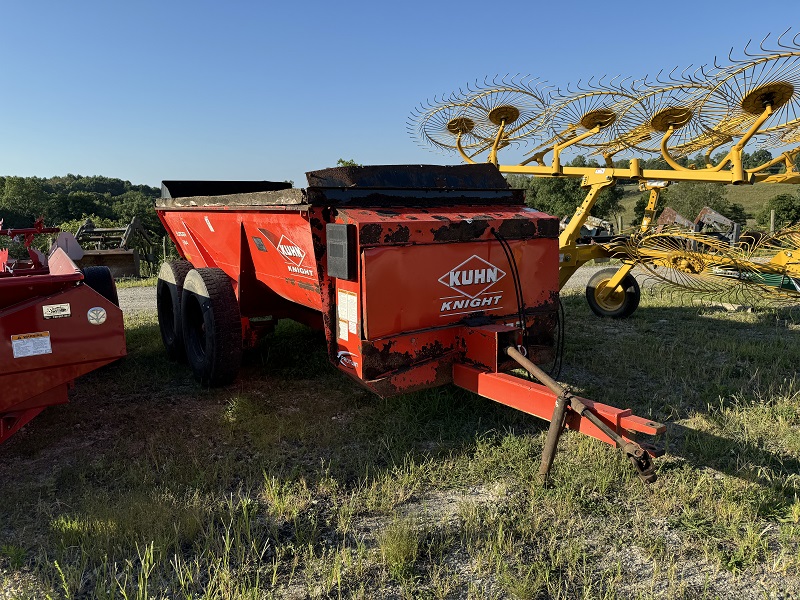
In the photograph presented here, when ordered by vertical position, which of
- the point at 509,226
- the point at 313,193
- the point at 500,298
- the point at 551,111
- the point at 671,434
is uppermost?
the point at 551,111

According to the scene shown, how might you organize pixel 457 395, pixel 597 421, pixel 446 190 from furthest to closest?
pixel 457 395 → pixel 446 190 → pixel 597 421

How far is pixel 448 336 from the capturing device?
139 inches

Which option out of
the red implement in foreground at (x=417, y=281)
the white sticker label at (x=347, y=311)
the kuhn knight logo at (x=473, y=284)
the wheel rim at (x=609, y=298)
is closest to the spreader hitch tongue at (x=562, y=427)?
the red implement in foreground at (x=417, y=281)

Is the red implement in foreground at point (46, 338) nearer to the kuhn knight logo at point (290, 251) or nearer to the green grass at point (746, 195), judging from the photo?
the kuhn knight logo at point (290, 251)

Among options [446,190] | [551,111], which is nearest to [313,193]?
[446,190]

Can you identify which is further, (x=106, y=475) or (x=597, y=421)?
(x=106, y=475)

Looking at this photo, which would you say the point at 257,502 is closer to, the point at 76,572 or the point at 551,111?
the point at 76,572

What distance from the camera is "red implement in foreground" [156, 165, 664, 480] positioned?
316cm

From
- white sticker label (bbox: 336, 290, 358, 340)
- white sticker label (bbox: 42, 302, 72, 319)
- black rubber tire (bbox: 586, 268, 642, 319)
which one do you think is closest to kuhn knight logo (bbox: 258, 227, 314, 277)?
white sticker label (bbox: 336, 290, 358, 340)

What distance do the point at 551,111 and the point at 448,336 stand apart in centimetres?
435

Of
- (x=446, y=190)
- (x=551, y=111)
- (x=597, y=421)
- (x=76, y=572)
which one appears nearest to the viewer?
(x=76, y=572)

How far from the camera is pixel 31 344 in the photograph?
9.58ft

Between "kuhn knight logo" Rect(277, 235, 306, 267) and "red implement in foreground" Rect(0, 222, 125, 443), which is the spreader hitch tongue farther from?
"red implement in foreground" Rect(0, 222, 125, 443)

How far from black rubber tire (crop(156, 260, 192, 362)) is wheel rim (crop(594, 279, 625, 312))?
5131 mm
